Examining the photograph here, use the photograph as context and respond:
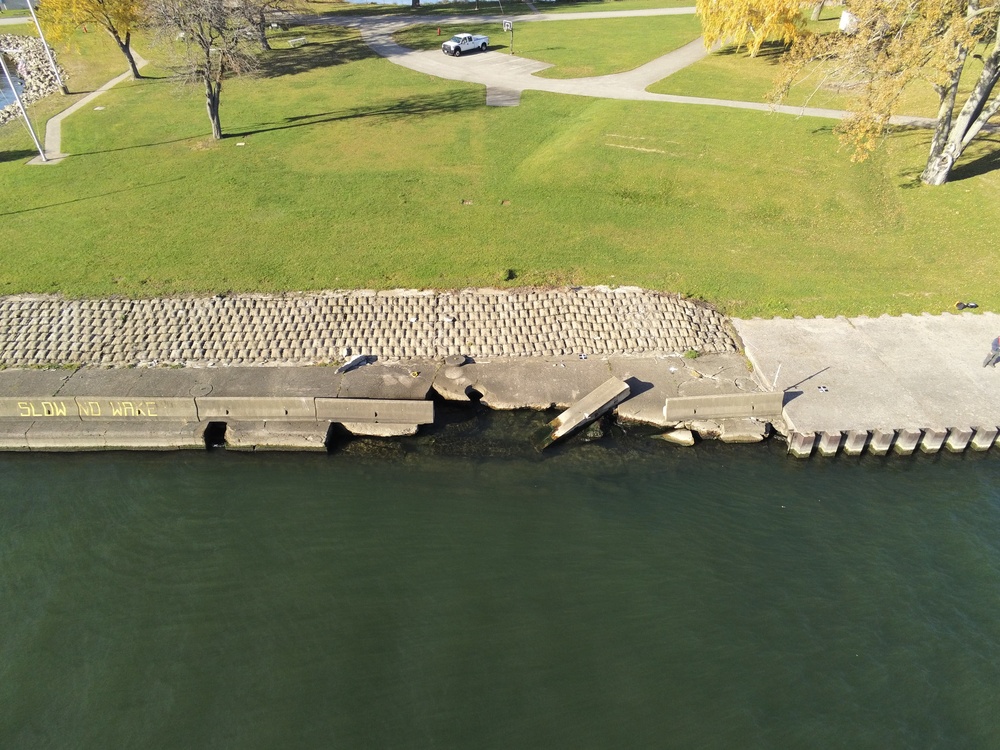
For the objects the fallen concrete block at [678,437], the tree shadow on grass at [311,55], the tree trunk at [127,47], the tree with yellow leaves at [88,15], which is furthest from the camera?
the tree shadow on grass at [311,55]

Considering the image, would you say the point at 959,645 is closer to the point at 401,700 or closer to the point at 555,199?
the point at 401,700

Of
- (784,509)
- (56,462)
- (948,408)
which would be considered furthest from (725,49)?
(56,462)

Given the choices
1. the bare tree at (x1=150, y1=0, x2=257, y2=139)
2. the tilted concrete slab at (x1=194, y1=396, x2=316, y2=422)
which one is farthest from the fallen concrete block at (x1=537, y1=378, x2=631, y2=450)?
the bare tree at (x1=150, y1=0, x2=257, y2=139)

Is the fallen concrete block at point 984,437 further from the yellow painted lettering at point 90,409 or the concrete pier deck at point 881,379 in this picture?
the yellow painted lettering at point 90,409

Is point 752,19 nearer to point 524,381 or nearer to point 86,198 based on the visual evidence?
point 524,381

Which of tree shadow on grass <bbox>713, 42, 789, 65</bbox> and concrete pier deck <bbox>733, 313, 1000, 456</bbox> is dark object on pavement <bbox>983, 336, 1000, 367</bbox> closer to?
concrete pier deck <bbox>733, 313, 1000, 456</bbox>

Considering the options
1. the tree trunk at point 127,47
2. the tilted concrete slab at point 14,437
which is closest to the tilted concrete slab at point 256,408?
the tilted concrete slab at point 14,437
